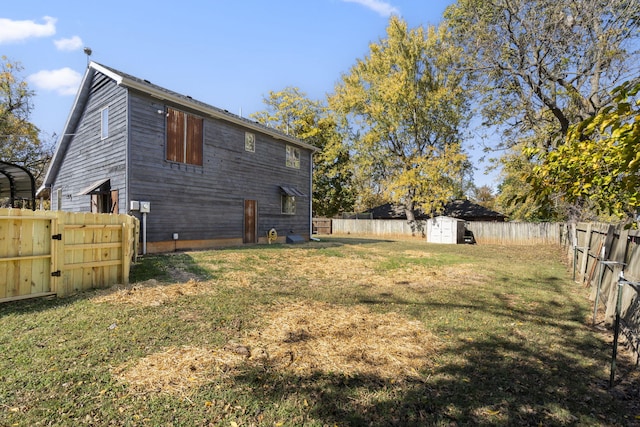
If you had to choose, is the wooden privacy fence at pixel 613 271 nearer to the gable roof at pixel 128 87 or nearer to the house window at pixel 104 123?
the gable roof at pixel 128 87

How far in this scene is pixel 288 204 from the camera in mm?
17750

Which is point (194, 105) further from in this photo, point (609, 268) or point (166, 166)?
point (609, 268)

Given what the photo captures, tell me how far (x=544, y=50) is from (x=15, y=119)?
109 feet

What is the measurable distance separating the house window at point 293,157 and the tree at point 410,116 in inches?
463

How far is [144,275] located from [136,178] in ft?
16.3

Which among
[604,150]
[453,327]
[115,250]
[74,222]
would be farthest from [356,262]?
[604,150]

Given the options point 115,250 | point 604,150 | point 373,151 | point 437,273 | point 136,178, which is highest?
point 373,151

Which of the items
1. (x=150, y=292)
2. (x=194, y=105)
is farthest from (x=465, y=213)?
(x=150, y=292)

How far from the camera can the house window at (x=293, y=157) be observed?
58.5ft

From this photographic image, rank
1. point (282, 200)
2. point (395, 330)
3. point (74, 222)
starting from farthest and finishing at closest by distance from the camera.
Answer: point (282, 200), point (74, 222), point (395, 330)

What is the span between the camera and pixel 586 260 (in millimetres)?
8641

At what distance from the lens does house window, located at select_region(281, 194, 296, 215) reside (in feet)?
57.4

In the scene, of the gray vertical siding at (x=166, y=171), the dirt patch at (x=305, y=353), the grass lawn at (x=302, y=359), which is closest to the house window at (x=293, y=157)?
the gray vertical siding at (x=166, y=171)

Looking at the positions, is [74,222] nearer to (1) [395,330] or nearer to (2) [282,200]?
(1) [395,330]
